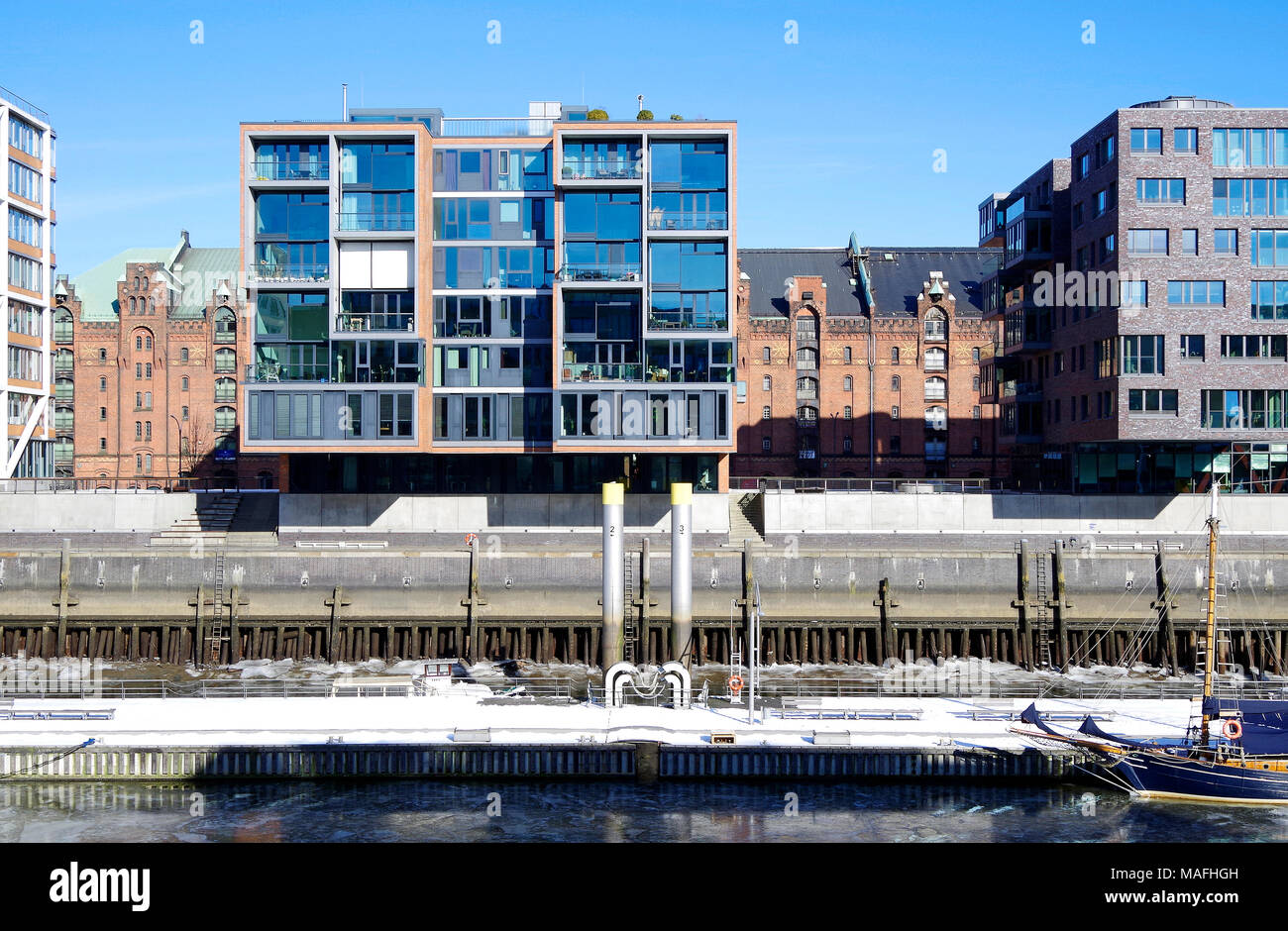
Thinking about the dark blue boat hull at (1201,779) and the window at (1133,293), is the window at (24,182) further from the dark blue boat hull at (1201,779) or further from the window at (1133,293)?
the dark blue boat hull at (1201,779)

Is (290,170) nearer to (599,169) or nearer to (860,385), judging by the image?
(599,169)

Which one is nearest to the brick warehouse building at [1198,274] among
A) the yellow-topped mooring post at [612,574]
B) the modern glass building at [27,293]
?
the yellow-topped mooring post at [612,574]

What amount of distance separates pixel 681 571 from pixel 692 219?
23.7 metres

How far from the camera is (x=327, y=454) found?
67.5 metres

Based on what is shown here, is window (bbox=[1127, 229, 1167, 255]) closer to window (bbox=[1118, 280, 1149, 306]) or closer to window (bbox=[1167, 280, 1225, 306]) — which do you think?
window (bbox=[1118, 280, 1149, 306])

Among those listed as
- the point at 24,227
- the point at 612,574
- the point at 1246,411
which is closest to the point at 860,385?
the point at 1246,411

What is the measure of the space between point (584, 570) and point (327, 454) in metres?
18.3

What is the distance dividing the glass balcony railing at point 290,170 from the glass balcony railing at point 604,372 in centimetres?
1667

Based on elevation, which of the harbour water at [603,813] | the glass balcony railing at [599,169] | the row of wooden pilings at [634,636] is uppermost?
the glass balcony railing at [599,169]

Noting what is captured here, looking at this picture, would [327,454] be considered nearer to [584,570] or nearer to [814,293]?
[584,570]

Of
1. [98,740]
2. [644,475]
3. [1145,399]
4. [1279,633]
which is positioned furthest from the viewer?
[644,475]

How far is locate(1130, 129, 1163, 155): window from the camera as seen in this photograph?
204 feet

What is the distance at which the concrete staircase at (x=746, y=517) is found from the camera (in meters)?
65.2
